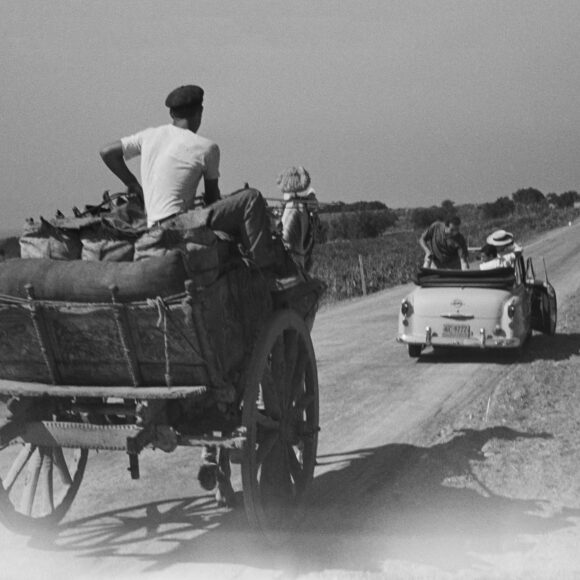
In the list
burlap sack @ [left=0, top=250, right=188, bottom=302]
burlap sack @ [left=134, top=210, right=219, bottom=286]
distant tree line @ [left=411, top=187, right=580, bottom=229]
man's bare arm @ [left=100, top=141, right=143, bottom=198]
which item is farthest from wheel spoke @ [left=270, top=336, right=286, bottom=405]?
distant tree line @ [left=411, top=187, right=580, bottom=229]

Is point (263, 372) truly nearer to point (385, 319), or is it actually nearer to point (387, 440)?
point (387, 440)

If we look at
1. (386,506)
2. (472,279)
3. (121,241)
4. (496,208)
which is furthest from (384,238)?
(121,241)

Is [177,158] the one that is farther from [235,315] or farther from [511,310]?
[511,310]

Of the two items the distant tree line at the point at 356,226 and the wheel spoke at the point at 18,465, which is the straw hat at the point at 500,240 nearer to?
the wheel spoke at the point at 18,465

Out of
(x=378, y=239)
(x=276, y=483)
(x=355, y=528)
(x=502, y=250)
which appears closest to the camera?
(x=276, y=483)

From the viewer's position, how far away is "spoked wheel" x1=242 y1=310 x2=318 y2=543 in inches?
185

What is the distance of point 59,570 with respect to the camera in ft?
16.5

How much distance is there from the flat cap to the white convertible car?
288 inches

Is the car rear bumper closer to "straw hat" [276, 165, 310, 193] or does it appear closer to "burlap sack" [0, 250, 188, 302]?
"straw hat" [276, 165, 310, 193]

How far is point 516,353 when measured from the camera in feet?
39.3

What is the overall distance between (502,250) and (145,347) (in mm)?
10281

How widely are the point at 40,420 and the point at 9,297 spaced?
94cm

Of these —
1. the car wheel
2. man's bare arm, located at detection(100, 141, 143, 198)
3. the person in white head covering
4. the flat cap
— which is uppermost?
the flat cap

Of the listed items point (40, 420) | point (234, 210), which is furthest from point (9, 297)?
point (234, 210)
